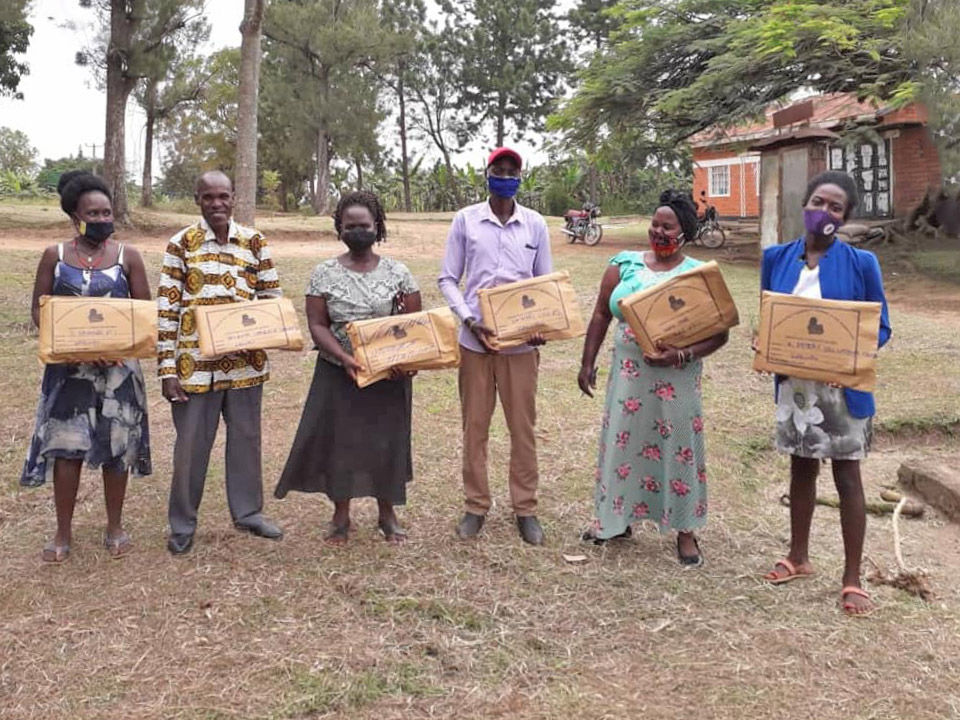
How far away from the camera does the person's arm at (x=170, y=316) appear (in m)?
3.42

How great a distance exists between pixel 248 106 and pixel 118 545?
5976 mm

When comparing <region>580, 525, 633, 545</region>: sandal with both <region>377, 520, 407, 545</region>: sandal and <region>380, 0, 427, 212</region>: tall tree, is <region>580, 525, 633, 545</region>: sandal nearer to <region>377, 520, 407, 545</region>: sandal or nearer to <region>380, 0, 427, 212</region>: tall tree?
<region>377, 520, 407, 545</region>: sandal

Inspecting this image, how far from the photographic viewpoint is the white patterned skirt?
10.2 feet

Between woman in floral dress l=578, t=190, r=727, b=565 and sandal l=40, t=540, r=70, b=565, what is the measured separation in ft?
7.06

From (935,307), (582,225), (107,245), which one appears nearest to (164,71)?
(582,225)

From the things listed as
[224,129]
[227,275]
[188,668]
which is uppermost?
[224,129]

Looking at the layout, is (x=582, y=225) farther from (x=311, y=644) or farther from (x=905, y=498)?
(x=311, y=644)

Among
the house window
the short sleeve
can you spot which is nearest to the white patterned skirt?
the short sleeve

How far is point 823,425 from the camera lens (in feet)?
10.3

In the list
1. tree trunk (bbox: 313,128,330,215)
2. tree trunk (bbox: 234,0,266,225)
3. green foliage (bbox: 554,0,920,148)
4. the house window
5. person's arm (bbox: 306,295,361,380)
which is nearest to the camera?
person's arm (bbox: 306,295,361,380)

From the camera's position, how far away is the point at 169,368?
3434 millimetres

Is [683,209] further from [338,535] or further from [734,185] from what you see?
[734,185]

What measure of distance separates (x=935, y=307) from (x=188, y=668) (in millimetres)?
10476

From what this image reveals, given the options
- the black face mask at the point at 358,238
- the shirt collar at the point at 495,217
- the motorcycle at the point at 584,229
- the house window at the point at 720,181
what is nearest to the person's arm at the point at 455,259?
the shirt collar at the point at 495,217
